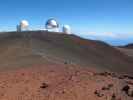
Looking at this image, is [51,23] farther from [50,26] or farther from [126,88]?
[126,88]

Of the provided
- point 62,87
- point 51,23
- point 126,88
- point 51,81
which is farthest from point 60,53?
point 51,23


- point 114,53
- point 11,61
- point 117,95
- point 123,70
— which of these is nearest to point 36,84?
point 117,95

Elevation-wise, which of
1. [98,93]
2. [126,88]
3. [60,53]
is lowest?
[60,53]

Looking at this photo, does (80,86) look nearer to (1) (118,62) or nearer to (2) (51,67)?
(2) (51,67)

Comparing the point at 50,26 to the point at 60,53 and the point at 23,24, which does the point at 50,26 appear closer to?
the point at 23,24

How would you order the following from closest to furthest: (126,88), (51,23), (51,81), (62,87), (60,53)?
(126,88) → (62,87) → (51,81) → (60,53) → (51,23)

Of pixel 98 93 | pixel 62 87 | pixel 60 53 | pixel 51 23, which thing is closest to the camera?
pixel 98 93

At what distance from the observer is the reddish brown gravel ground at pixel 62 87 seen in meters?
13.0

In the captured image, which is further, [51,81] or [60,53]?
[60,53]

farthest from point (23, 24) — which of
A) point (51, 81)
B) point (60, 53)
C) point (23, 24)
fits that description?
point (51, 81)

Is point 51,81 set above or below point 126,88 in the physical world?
below

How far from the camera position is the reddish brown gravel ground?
13.0 meters

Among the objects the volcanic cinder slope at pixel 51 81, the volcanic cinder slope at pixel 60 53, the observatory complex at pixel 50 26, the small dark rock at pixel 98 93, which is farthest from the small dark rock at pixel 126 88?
the observatory complex at pixel 50 26

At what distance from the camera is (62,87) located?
13852mm
